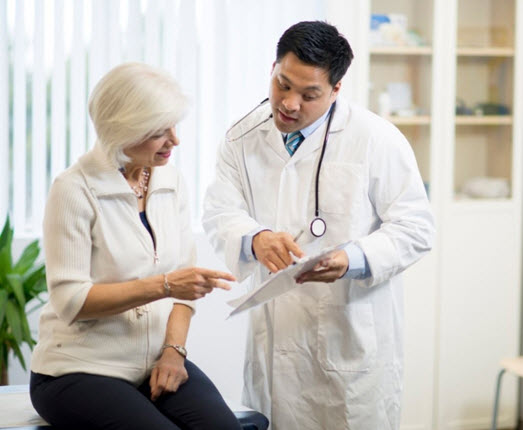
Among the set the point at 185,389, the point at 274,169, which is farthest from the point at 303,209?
the point at 185,389

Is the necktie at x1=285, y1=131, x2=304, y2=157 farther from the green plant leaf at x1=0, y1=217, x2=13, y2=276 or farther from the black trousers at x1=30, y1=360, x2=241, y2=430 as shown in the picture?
the green plant leaf at x1=0, y1=217, x2=13, y2=276

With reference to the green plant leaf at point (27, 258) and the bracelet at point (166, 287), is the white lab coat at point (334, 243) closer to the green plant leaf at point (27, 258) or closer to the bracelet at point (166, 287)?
the bracelet at point (166, 287)

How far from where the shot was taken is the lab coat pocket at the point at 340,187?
2.10 m

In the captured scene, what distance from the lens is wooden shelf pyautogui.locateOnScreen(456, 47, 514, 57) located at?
12.0 ft

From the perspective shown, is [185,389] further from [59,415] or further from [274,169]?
[274,169]

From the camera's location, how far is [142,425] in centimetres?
180

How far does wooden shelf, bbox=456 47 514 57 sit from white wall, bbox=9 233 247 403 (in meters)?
1.42

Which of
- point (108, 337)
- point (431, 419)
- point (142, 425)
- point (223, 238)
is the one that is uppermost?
point (223, 238)

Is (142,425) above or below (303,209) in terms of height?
below

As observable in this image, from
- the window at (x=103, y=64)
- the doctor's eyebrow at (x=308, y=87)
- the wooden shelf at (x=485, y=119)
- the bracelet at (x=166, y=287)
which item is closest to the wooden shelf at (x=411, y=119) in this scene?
the wooden shelf at (x=485, y=119)

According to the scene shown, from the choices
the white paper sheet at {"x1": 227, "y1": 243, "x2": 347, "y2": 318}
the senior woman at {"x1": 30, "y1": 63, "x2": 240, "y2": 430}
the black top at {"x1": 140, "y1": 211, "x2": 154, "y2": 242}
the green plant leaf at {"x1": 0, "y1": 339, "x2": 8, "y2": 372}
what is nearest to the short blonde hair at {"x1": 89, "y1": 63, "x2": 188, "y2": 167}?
the senior woman at {"x1": 30, "y1": 63, "x2": 240, "y2": 430}

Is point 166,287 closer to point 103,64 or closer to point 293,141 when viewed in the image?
point 293,141

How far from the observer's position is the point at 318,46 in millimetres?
1982

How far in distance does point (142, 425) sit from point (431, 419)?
2213 mm
